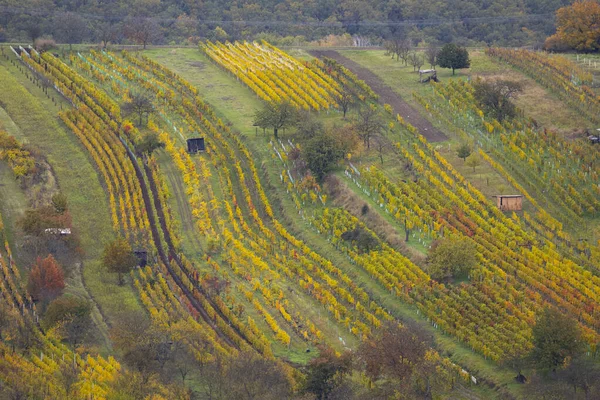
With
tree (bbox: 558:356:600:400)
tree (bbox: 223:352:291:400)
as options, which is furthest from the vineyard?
tree (bbox: 558:356:600:400)

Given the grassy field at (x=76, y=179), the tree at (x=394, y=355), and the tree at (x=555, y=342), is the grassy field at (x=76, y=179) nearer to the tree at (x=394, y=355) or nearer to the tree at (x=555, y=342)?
the tree at (x=394, y=355)

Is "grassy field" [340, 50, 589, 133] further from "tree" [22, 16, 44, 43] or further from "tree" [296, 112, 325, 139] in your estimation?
"tree" [22, 16, 44, 43]

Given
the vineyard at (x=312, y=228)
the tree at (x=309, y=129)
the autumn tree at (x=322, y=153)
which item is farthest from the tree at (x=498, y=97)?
the autumn tree at (x=322, y=153)

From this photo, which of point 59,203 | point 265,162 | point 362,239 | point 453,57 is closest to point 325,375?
point 362,239

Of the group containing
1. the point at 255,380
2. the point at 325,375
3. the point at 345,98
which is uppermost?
the point at 345,98

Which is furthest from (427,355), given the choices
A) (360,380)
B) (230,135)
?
(230,135)

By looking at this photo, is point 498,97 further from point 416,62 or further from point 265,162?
point 265,162
